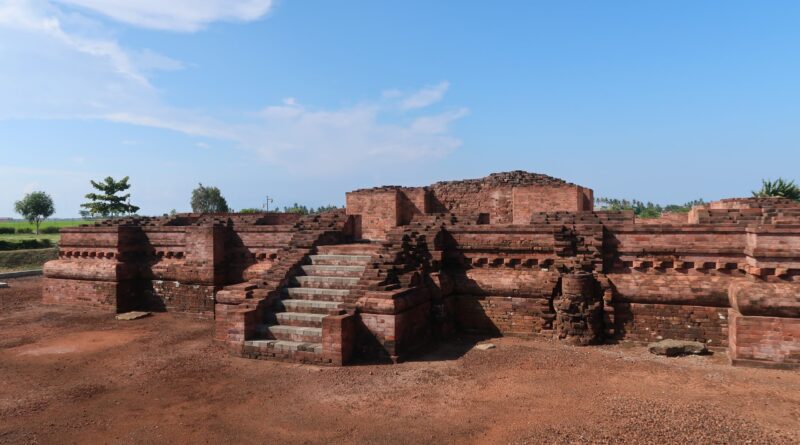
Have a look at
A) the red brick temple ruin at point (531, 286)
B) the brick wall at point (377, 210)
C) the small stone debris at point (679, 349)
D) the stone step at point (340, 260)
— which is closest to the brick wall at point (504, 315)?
the red brick temple ruin at point (531, 286)

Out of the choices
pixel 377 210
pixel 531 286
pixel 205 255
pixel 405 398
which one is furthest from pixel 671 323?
pixel 205 255

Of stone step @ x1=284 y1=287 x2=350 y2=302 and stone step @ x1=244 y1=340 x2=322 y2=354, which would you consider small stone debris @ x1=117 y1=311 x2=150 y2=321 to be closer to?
stone step @ x1=284 y1=287 x2=350 y2=302

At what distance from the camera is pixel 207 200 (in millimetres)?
63500

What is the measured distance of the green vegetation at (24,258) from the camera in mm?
28812

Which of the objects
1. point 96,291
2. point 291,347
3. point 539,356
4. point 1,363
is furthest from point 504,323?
point 96,291

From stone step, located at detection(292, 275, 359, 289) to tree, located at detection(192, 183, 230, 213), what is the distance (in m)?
56.6

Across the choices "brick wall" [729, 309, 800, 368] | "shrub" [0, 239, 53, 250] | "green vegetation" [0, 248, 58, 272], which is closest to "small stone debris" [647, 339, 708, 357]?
"brick wall" [729, 309, 800, 368]

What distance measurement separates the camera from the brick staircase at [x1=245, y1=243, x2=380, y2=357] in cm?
945

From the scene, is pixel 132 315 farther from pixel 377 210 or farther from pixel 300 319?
pixel 377 210

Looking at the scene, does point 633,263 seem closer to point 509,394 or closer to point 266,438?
point 509,394

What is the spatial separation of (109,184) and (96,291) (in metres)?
37.3

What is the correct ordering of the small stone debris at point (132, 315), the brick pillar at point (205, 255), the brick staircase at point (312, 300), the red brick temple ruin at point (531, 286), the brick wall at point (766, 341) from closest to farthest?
the brick wall at point (766, 341)
the red brick temple ruin at point (531, 286)
the brick staircase at point (312, 300)
the small stone debris at point (132, 315)
the brick pillar at point (205, 255)

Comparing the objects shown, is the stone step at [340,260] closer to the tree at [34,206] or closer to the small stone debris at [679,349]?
the small stone debris at [679,349]

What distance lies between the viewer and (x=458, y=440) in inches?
234
